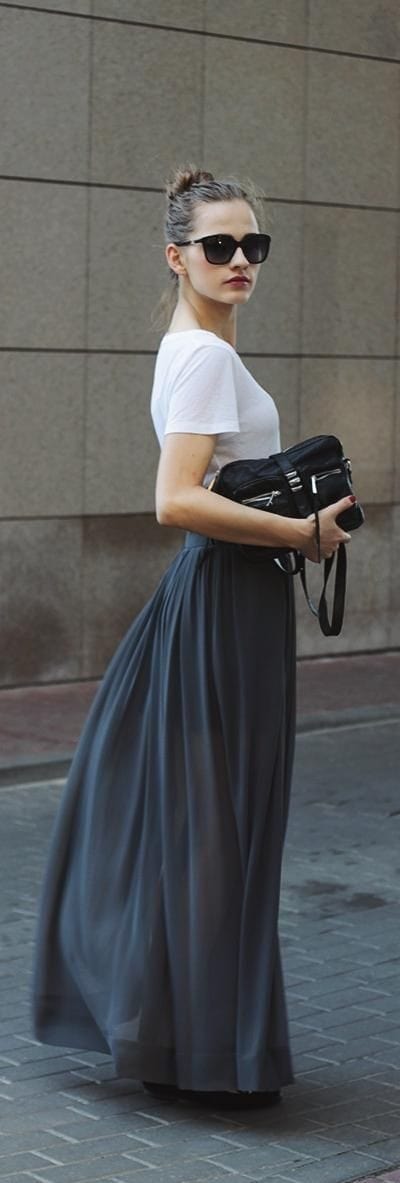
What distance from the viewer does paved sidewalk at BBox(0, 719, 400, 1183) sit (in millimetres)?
4059

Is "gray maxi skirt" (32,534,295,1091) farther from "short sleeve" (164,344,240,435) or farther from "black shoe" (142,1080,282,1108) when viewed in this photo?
"short sleeve" (164,344,240,435)

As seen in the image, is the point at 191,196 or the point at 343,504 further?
the point at 191,196

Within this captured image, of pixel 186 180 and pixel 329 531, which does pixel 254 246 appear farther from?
pixel 329 531

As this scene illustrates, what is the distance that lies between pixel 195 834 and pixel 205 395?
0.92 m

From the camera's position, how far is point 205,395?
162 inches

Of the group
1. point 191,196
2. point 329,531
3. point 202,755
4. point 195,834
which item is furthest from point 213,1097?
point 191,196

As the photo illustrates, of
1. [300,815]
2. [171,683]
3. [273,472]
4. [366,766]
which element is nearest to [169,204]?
[273,472]

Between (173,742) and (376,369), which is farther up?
(376,369)

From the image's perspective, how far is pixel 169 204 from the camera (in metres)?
4.37

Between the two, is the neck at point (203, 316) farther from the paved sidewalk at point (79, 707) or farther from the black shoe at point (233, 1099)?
the paved sidewalk at point (79, 707)

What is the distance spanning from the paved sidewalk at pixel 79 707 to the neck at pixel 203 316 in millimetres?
4269

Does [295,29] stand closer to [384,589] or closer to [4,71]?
[4,71]

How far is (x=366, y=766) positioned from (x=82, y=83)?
13.0 ft

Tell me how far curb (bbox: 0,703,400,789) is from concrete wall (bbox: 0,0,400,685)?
62.0 inches
